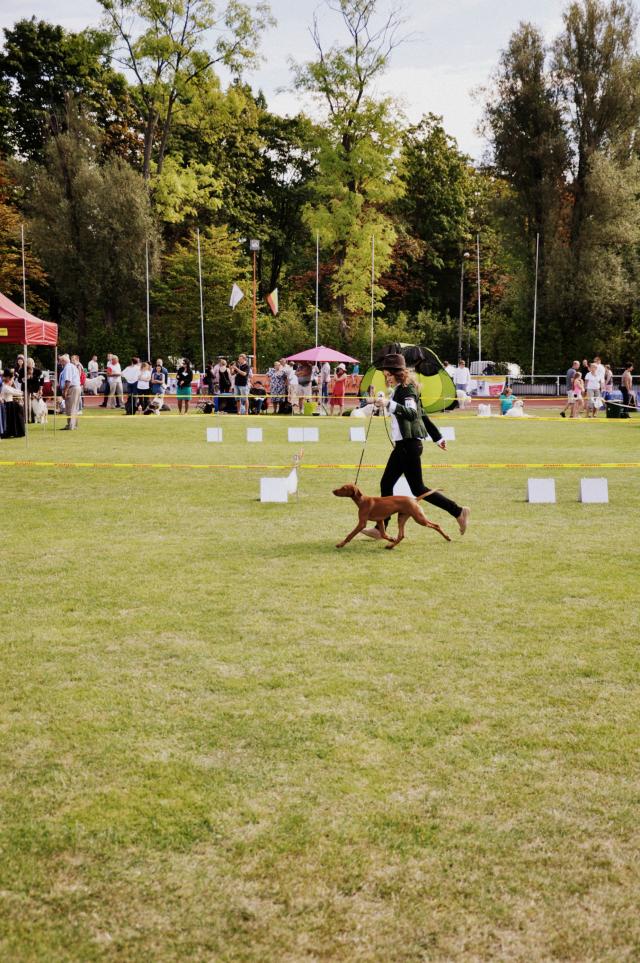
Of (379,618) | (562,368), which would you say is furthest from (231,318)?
(379,618)

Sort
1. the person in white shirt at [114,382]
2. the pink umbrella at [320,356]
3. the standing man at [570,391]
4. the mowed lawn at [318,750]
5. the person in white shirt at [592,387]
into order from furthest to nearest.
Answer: the pink umbrella at [320,356] < the person in white shirt at [114,382] < the person in white shirt at [592,387] < the standing man at [570,391] < the mowed lawn at [318,750]

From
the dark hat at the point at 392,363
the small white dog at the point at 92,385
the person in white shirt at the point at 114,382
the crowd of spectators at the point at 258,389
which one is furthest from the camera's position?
the small white dog at the point at 92,385

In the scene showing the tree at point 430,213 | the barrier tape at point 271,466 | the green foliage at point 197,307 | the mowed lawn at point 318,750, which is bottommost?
the mowed lawn at point 318,750

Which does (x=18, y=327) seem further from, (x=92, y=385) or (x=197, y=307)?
(x=197, y=307)

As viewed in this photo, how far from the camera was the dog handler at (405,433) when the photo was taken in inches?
359

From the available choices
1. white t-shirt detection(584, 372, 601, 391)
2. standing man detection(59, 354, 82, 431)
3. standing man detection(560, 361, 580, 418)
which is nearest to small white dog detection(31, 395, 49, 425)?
standing man detection(59, 354, 82, 431)

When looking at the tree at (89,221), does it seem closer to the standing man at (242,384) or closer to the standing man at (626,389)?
the standing man at (242,384)

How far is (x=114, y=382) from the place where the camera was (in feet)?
108

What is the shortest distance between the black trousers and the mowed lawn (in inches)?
19.6

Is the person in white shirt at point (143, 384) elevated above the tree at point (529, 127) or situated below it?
below

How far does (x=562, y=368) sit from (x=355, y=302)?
35.2 ft

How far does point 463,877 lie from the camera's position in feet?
10.5

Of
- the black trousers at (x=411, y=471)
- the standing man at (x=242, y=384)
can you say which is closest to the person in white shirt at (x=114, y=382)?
the standing man at (x=242, y=384)

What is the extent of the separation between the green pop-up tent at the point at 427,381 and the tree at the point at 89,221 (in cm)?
2026
